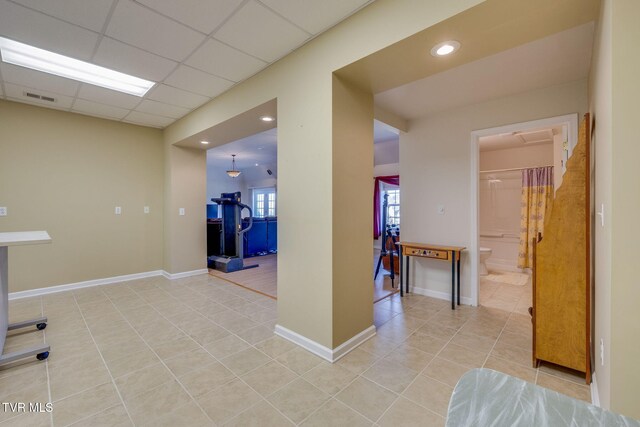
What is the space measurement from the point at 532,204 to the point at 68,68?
7227 mm

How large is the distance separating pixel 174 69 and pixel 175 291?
297cm

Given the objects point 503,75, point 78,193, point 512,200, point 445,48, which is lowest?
point 512,200

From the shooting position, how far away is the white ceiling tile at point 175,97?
3293 mm

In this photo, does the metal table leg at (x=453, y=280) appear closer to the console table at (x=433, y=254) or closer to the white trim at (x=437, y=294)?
the console table at (x=433, y=254)

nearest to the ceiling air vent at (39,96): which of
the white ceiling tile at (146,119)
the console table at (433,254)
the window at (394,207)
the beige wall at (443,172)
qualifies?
the white ceiling tile at (146,119)

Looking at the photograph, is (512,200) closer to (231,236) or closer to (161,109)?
(231,236)

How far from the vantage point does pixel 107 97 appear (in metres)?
3.51

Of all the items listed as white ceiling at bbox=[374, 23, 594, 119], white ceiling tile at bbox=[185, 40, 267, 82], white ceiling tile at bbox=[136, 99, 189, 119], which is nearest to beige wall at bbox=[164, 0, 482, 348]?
white ceiling tile at bbox=[185, 40, 267, 82]

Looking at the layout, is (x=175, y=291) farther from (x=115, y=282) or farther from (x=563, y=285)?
(x=563, y=285)

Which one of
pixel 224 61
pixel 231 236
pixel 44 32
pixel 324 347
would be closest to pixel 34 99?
pixel 44 32

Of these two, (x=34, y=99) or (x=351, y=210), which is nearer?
(x=351, y=210)

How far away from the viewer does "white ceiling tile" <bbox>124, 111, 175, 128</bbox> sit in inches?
166

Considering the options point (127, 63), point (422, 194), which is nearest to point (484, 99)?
point (422, 194)

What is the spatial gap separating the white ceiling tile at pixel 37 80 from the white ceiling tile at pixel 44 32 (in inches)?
27.8
